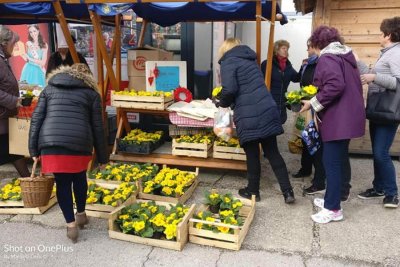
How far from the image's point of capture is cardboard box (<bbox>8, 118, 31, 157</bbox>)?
14.6 feet

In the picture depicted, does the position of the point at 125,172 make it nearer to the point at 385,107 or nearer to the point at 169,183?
the point at 169,183

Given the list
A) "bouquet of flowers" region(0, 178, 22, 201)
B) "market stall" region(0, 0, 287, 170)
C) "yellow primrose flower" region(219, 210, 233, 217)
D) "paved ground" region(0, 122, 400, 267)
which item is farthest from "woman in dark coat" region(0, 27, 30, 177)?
"yellow primrose flower" region(219, 210, 233, 217)

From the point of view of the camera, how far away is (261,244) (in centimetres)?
342

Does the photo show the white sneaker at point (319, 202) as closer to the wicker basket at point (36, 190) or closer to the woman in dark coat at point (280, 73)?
the woman in dark coat at point (280, 73)

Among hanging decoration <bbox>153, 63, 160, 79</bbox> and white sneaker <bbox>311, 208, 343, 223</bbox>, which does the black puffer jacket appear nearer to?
hanging decoration <bbox>153, 63, 160, 79</bbox>

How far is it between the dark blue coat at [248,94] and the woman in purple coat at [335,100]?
506 mm

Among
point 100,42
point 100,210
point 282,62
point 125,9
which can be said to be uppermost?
point 125,9

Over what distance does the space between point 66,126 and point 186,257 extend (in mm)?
1482

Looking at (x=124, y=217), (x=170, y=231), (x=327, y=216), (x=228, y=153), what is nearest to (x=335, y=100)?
(x=327, y=216)

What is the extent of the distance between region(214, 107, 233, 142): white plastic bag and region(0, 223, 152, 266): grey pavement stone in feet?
4.98

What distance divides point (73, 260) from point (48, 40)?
5.49m

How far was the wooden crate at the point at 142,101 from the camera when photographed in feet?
16.1

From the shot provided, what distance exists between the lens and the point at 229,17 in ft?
20.0

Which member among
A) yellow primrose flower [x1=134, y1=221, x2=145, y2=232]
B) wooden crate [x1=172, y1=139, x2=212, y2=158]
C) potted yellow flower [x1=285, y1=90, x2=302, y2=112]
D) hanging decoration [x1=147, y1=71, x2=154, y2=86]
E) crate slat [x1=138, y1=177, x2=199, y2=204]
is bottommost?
crate slat [x1=138, y1=177, x2=199, y2=204]
